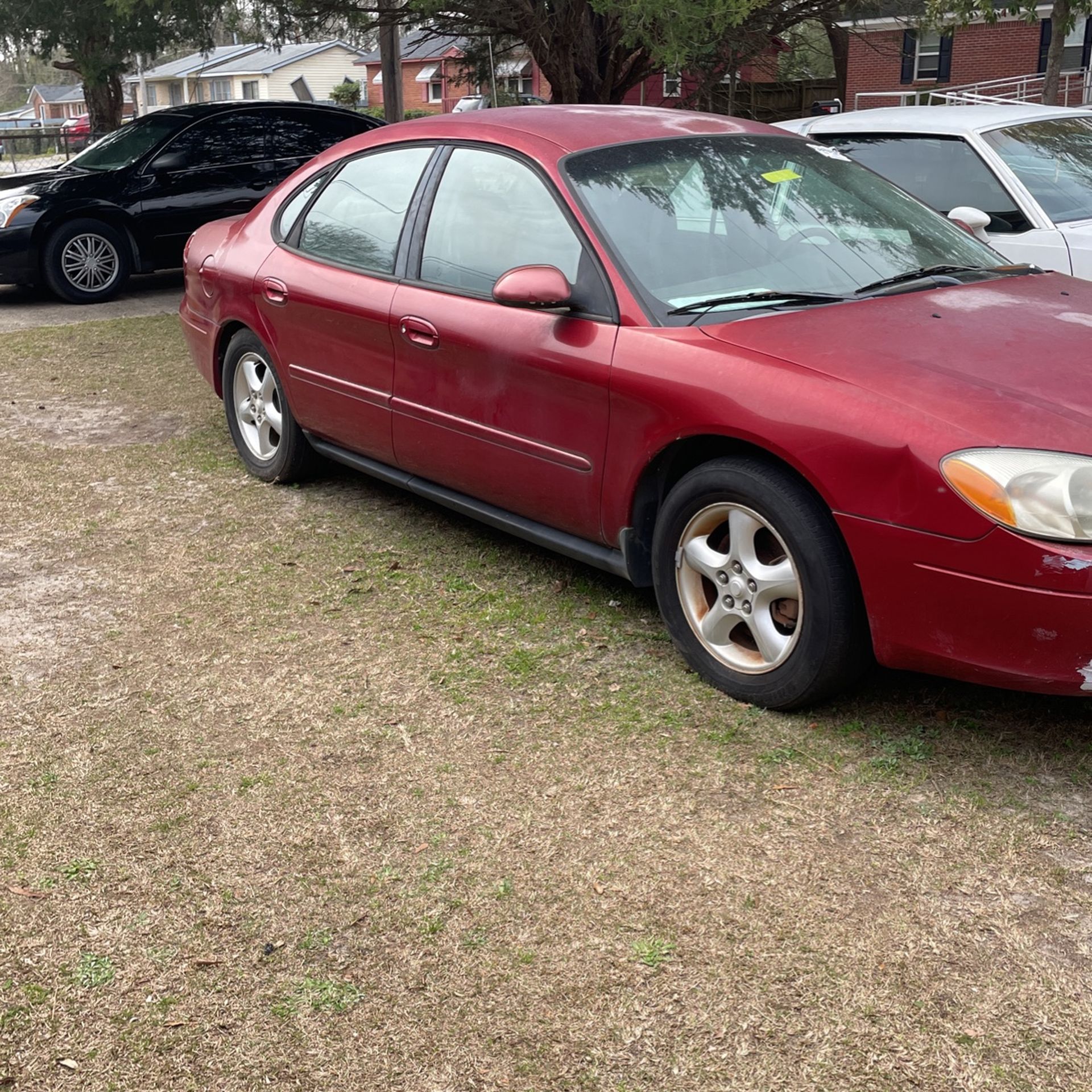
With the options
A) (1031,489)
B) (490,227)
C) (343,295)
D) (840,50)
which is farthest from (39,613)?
(840,50)

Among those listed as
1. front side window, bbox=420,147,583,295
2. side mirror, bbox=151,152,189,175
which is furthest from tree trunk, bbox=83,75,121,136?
front side window, bbox=420,147,583,295

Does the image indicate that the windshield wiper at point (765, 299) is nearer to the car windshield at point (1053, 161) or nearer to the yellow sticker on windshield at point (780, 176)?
the yellow sticker on windshield at point (780, 176)

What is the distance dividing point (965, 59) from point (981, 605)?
3543 centimetres

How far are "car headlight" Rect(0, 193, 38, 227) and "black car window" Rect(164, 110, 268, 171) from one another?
1.34 m

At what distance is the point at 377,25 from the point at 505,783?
11.7 m

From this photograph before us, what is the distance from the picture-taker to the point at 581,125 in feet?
14.9

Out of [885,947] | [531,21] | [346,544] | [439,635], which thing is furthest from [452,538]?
[531,21]

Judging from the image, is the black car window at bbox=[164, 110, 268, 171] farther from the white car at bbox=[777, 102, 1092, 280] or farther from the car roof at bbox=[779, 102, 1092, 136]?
the white car at bbox=[777, 102, 1092, 280]

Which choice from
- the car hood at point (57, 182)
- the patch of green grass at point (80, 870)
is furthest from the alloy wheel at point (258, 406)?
the car hood at point (57, 182)

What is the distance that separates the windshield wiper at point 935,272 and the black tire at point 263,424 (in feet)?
8.76

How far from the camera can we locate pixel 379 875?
301cm

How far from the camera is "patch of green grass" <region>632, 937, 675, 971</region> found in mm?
2680

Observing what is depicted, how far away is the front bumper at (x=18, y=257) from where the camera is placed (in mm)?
11656

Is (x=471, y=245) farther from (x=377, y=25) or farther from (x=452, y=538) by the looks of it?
(x=377, y=25)
